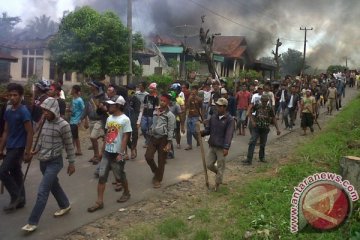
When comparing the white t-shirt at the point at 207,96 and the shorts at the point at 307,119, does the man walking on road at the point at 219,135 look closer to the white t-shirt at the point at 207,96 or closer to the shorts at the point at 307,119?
the white t-shirt at the point at 207,96

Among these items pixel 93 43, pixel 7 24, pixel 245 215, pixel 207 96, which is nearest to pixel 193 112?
pixel 207 96

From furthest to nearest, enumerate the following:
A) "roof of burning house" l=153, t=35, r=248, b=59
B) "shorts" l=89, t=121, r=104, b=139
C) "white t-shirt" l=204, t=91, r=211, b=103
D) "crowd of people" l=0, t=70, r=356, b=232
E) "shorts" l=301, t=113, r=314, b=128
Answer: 1. "roof of burning house" l=153, t=35, r=248, b=59
2. "shorts" l=301, t=113, r=314, b=128
3. "white t-shirt" l=204, t=91, r=211, b=103
4. "shorts" l=89, t=121, r=104, b=139
5. "crowd of people" l=0, t=70, r=356, b=232

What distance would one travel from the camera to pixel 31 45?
24.0 meters

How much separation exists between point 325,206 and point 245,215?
1.22 m

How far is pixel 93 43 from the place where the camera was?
1866cm

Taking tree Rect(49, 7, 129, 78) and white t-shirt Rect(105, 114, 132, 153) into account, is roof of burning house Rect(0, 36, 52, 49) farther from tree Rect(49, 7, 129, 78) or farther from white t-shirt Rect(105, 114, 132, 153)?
white t-shirt Rect(105, 114, 132, 153)

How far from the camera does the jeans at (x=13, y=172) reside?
5.14 metres

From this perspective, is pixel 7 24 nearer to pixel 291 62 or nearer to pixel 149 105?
pixel 149 105

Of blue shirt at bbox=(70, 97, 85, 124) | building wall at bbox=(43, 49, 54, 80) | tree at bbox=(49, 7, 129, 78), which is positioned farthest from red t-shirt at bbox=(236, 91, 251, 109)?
building wall at bbox=(43, 49, 54, 80)

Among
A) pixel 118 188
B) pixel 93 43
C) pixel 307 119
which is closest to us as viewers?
pixel 118 188

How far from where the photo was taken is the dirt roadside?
4829 millimetres

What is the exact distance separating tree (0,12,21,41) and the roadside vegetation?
83.0ft

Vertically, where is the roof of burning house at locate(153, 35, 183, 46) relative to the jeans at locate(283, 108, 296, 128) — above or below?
above

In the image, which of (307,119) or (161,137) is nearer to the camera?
(161,137)
